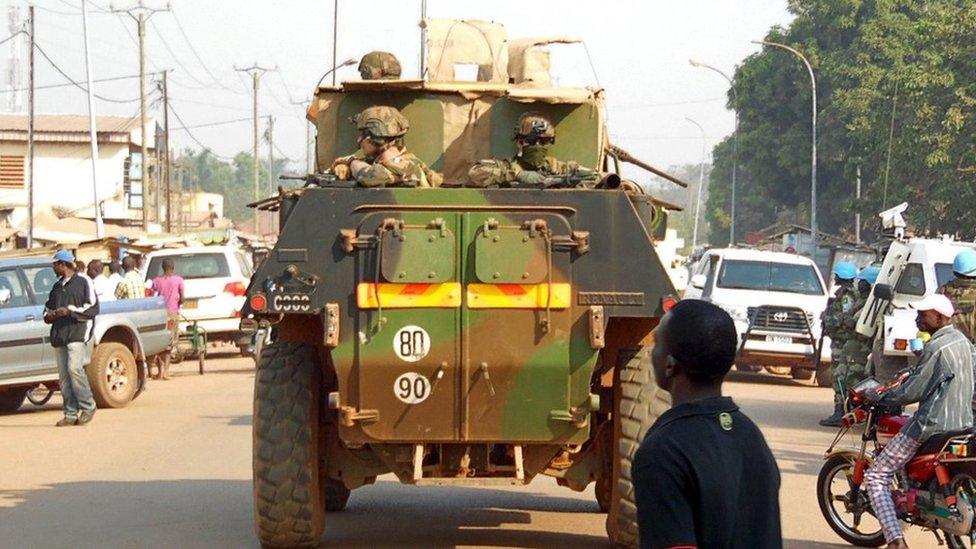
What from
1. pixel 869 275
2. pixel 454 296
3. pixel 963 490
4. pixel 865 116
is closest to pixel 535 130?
pixel 454 296

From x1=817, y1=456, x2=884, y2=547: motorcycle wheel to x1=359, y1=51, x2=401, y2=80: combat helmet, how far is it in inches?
154

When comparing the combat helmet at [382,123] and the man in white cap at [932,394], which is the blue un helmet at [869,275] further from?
the combat helmet at [382,123]

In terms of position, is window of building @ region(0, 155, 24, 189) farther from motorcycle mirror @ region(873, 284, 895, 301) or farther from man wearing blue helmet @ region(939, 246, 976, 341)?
man wearing blue helmet @ region(939, 246, 976, 341)

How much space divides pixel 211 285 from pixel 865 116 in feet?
106

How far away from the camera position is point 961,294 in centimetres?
1319

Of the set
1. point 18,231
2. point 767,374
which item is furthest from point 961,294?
point 18,231

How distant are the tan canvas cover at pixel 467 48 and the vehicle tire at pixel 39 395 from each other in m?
10.1

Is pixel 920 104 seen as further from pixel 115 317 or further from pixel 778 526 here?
pixel 778 526

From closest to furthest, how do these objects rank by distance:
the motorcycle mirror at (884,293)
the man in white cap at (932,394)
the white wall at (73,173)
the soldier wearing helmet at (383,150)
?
the man in white cap at (932,394)
the soldier wearing helmet at (383,150)
the motorcycle mirror at (884,293)
the white wall at (73,173)

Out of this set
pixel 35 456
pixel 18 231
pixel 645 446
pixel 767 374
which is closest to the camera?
pixel 645 446

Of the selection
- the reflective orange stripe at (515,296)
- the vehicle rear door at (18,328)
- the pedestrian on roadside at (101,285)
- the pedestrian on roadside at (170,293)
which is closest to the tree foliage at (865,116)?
the pedestrian on roadside at (170,293)

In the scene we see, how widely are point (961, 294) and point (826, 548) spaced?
4.34 metres

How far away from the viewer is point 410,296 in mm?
8391

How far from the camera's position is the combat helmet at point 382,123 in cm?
978
